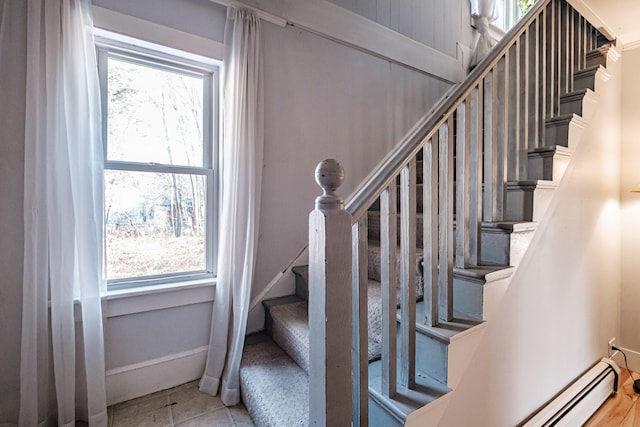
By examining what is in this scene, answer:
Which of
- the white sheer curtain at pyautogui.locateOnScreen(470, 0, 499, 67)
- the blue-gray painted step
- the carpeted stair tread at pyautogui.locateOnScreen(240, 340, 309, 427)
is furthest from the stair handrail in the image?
the white sheer curtain at pyautogui.locateOnScreen(470, 0, 499, 67)

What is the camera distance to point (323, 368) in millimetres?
830

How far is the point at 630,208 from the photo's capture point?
226 centimetres

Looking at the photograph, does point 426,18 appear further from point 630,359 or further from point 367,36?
point 630,359

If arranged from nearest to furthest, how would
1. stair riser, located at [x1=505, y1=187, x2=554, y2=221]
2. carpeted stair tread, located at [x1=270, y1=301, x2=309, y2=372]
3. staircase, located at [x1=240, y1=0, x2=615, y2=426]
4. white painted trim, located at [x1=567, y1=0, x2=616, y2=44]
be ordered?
staircase, located at [x1=240, y1=0, x2=615, y2=426]
stair riser, located at [x1=505, y1=187, x2=554, y2=221]
carpeted stair tread, located at [x1=270, y1=301, x2=309, y2=372]
white painted trim, located at [x1=567, y1=0, x2=616, y2=44]

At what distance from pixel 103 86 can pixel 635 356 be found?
4054mm

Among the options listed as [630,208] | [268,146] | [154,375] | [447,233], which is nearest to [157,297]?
[154,375]

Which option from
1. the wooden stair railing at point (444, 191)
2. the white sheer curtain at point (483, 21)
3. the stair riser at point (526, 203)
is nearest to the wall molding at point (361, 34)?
the white sheer curtain at point (483, 21)

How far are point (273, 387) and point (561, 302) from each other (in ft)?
5.47

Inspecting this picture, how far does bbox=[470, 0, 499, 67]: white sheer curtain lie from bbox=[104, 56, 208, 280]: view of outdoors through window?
9.26 ft

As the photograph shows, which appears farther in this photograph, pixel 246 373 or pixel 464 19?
pixel 464 19

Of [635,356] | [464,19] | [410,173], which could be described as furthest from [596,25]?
[635,356]

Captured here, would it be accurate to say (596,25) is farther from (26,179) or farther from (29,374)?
(29,374)

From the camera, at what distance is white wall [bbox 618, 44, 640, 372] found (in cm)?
221

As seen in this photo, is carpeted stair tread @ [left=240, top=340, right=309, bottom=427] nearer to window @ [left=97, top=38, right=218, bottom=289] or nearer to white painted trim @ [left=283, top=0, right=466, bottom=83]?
window @ [left=97, top=38, right=218, bottom=289]
